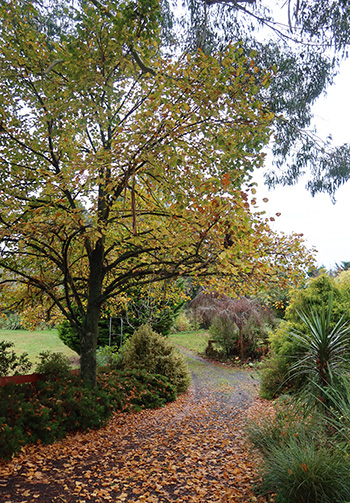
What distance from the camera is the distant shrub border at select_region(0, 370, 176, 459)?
4.43 metres

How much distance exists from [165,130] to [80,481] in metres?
4.06

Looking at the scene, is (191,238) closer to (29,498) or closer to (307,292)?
(29,498)

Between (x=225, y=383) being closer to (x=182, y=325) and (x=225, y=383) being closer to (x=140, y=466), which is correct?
(x=140, y=466)

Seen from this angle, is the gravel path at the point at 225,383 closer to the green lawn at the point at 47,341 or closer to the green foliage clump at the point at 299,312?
the green foliage clump at the point at 299,312

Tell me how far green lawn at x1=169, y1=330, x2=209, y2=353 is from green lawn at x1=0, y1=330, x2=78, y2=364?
5256 mm

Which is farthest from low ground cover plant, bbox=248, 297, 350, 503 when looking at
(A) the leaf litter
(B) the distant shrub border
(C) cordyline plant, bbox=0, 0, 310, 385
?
(B) the distant shrub border

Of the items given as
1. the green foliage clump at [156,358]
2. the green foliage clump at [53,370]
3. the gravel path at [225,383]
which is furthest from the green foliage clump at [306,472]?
the green foliage clump at [156,358]

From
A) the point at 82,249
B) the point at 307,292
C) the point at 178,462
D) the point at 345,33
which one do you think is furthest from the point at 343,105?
the point at 178,462

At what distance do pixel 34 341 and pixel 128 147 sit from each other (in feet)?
53.4

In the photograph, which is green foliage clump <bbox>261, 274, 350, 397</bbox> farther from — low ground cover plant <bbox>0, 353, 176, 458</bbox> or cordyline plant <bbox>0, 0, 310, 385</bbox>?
low ground cover plant <bbox>0, 353, 176, 458</bbox>

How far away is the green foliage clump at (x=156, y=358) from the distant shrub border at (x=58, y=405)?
3.55ft

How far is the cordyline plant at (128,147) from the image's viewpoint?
4.27 metres

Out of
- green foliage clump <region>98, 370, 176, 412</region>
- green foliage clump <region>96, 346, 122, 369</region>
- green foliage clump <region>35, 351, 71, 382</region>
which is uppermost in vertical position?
green foliage clump <region>35, 351, 71, 382</region>

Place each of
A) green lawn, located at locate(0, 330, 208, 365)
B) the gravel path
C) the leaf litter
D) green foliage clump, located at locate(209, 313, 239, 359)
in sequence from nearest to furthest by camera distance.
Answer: the leaf litter → the gravel path → green foliage clump, located at locate(209, 313, 239, 359) → green lawn, located at locate(0, 330, 208, 365)
